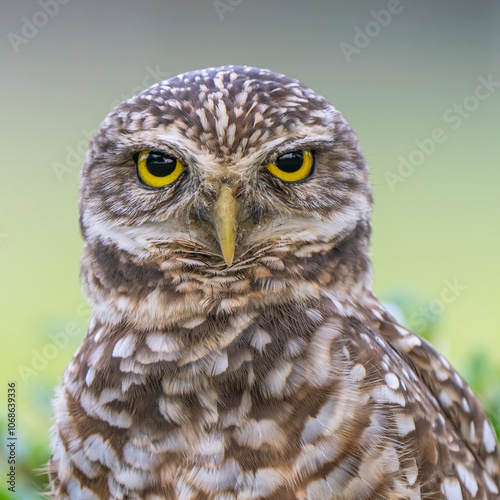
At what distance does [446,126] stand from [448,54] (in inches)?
12.5

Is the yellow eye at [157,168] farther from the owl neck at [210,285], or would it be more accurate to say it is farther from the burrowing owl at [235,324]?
the owl neck at [210,285]

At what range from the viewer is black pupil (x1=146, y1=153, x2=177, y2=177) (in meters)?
1.15

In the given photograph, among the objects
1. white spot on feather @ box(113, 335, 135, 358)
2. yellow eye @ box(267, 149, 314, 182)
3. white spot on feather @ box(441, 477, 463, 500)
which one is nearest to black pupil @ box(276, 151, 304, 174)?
yellow eye @ box(267, 149, 314, 182)

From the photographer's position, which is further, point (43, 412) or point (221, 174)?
point (43, 412)

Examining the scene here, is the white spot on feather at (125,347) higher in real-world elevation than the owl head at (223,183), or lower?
lower

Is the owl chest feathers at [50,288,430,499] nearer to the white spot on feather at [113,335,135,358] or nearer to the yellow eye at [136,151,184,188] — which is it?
the white spot on feather at [113,335,135,358]

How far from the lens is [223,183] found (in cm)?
112

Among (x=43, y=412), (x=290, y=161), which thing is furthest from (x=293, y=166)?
(x=43, y=412)

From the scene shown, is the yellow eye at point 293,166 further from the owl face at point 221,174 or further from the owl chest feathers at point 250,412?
the owl chest feathers at point 250,412

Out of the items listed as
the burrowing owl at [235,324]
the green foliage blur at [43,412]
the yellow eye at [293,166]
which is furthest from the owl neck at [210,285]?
the green foliage blur at [43,412]

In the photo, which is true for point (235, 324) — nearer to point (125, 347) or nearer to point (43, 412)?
point (125, 347)

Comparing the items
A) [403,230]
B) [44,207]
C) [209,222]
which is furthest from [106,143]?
[403,230]

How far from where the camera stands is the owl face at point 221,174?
112 centimetres

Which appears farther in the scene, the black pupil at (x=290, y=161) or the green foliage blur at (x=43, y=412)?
the green foliage blur at (x=43, y=412)
